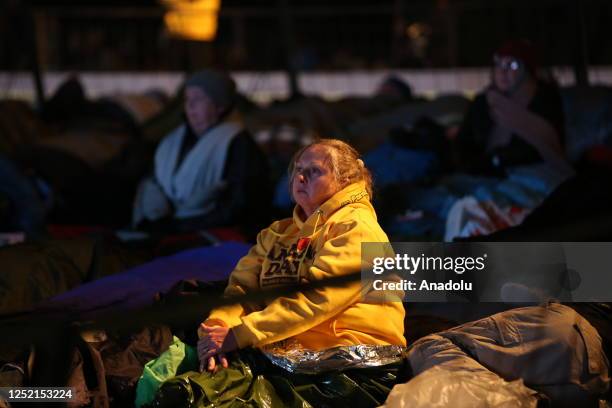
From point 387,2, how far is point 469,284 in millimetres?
10339

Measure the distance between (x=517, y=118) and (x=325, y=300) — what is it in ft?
10.3

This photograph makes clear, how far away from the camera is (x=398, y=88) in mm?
9984

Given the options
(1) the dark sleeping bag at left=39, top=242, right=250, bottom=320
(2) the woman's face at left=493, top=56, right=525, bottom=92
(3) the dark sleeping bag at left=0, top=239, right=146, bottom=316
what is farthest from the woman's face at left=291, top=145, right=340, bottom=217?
(2) the woman's face at left=493, top=56, right=525, bottom=92

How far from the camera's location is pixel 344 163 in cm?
414

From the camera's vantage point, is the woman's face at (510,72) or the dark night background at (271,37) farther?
the dark night background at (271,37)

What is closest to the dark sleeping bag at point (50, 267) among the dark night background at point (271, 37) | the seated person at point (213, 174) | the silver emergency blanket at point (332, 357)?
the seated person at point (213, 174)

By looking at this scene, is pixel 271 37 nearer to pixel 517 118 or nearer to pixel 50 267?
pixel 517 118

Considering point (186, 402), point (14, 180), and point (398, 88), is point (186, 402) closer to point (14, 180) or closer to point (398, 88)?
point (14, 180)

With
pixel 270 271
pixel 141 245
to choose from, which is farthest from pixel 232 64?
pixel 270 271

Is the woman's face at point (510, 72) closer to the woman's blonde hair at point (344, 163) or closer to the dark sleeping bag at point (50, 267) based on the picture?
the dark sleeping bag at point (50, 267)

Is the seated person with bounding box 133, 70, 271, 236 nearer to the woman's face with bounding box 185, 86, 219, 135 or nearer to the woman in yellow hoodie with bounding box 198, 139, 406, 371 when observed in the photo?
the woman's face with bounding box 185, 86, 219, 135

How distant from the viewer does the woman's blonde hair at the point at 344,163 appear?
4117 millimetres

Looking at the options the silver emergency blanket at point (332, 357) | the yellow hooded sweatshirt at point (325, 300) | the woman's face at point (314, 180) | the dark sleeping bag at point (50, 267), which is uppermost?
the woman's face at point (314, 180)

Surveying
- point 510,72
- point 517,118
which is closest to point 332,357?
point 517,118
